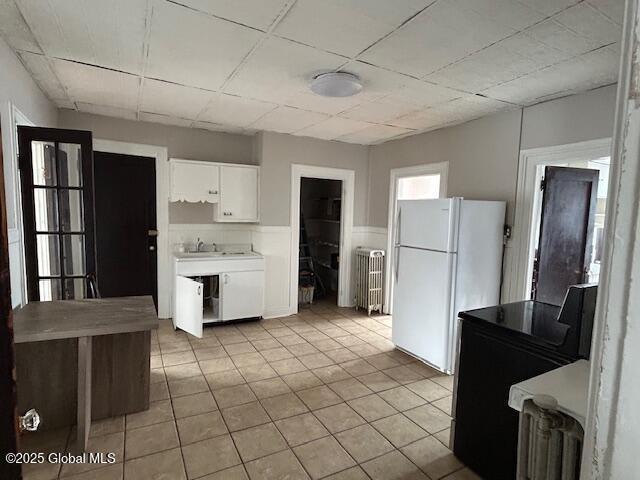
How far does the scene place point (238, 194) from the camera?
14.3 feet

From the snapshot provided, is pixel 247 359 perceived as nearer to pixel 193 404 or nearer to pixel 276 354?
pixel 276 354

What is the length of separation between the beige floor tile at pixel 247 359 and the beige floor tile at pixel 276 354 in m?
0.06

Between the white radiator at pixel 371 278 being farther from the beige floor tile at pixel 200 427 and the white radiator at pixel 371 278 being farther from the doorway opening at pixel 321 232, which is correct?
the beige floor tile at pixel 200 427

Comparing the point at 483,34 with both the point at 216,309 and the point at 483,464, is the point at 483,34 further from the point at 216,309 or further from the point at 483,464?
the point at 216,309

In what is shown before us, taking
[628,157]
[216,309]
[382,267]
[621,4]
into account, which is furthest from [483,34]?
[216,309]

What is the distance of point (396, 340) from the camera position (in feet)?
11.8

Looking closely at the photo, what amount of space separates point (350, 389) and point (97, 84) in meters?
3.28

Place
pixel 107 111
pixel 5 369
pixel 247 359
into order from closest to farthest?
pixel 5 369 → pixel 247 359 → pixel 107 111

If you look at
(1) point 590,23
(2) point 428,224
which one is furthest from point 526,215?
(1) point 590,23

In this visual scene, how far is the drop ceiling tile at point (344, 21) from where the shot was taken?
169cm

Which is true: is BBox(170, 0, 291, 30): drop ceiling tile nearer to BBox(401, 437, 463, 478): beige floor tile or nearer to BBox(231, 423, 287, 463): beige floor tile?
BBox(231, 423, 287, 463): beige floor tile

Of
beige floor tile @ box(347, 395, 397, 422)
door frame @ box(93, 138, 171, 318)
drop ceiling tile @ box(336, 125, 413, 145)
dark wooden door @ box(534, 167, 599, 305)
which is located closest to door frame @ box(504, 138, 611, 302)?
dark wooden door @ box(534, 167, 599, 305)

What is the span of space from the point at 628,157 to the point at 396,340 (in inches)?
130

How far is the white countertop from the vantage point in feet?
3.39
